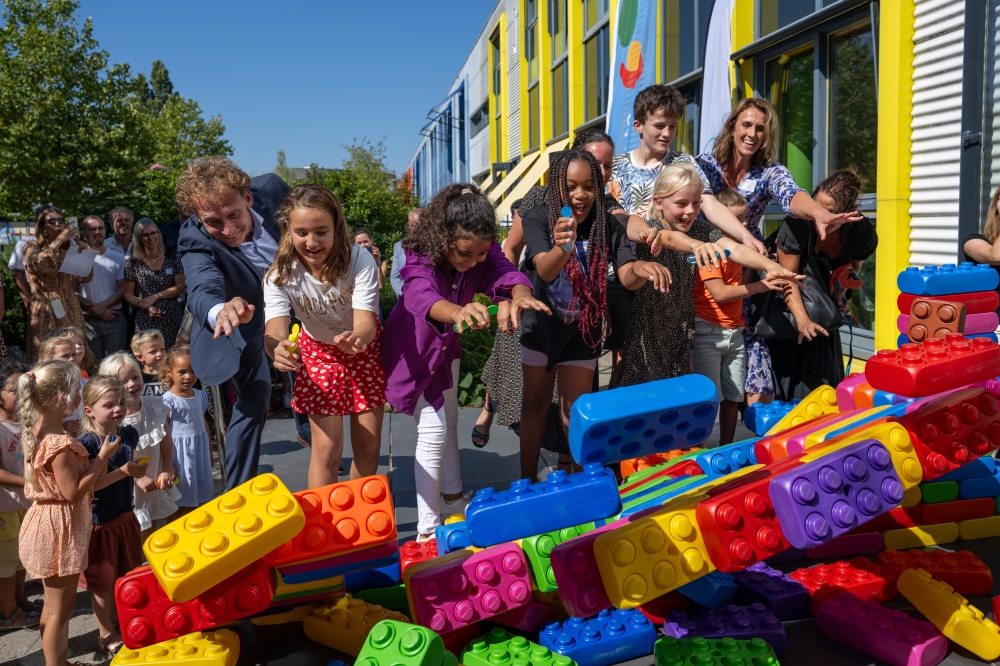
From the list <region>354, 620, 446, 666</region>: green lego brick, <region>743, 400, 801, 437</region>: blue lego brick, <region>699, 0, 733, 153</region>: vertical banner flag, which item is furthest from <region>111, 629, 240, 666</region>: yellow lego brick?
<region>699, 0, 733, 153</region>: vertical banner flag

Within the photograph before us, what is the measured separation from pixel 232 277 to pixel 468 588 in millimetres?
1818

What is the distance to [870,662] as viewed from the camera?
2.47 m

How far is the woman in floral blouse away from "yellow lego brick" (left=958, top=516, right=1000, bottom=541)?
3.82 feet

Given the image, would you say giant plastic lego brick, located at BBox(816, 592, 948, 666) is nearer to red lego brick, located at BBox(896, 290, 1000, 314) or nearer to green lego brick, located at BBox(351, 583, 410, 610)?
red lego brick, located at BBox(896, 290, 1000, 314)

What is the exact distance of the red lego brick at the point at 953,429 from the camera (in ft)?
7.50

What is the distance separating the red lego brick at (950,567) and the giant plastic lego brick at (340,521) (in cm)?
193

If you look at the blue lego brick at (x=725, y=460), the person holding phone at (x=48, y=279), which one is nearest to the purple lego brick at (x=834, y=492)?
the blue lego brick at (x=725, y=460)

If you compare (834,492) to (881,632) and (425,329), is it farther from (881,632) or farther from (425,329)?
(425,329)

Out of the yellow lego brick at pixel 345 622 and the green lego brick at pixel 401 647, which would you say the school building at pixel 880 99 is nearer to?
the yellow lego brick at pixel 345 622

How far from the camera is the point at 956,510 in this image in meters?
3.36

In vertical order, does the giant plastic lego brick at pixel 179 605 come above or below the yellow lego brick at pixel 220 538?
below

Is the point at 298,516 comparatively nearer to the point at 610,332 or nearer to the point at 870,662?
the point at 870,662

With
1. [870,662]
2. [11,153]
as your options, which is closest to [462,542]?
[870,662]

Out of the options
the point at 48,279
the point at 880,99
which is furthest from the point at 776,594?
the point at 48,279
